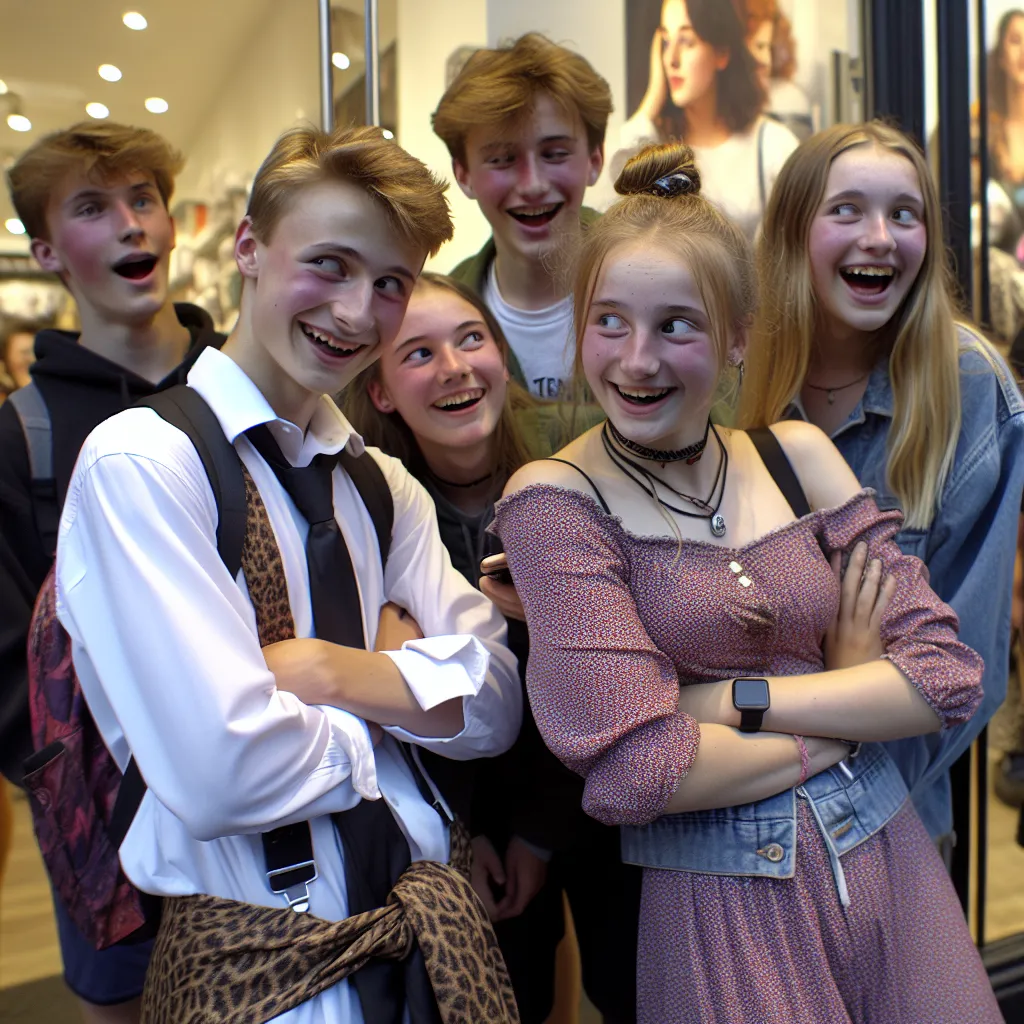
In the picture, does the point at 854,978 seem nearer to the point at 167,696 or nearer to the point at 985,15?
the point at 167,696

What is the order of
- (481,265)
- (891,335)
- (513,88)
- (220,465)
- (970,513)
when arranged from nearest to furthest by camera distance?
(220,465) < (970,513) < (891,335) < (513,88) < (481,265)

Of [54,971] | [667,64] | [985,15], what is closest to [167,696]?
[54,971]

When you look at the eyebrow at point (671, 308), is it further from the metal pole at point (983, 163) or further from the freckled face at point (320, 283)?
the metal pole at point (983, 163)

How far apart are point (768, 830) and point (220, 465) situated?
0.94m

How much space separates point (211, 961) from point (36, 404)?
1196 millimetres

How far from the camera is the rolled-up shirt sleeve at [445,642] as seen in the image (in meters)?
1.51

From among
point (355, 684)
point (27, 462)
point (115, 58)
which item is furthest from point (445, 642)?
point (115, 58)

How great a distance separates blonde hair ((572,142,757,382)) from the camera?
1571 mm

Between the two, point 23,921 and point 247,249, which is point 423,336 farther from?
point 23,921

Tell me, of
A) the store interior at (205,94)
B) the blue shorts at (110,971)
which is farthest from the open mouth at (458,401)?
the blue shorts at (110,971)

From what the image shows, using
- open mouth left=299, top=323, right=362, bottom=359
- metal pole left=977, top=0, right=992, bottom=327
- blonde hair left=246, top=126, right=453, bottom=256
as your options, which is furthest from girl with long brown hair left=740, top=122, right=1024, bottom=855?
metal pole left=977, top=0, right=992, bottom=327

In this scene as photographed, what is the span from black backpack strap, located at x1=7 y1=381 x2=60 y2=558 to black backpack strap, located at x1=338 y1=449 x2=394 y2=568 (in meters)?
0.64

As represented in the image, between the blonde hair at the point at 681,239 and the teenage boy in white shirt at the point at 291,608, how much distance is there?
0.25 meters

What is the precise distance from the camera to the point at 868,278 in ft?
6.91
